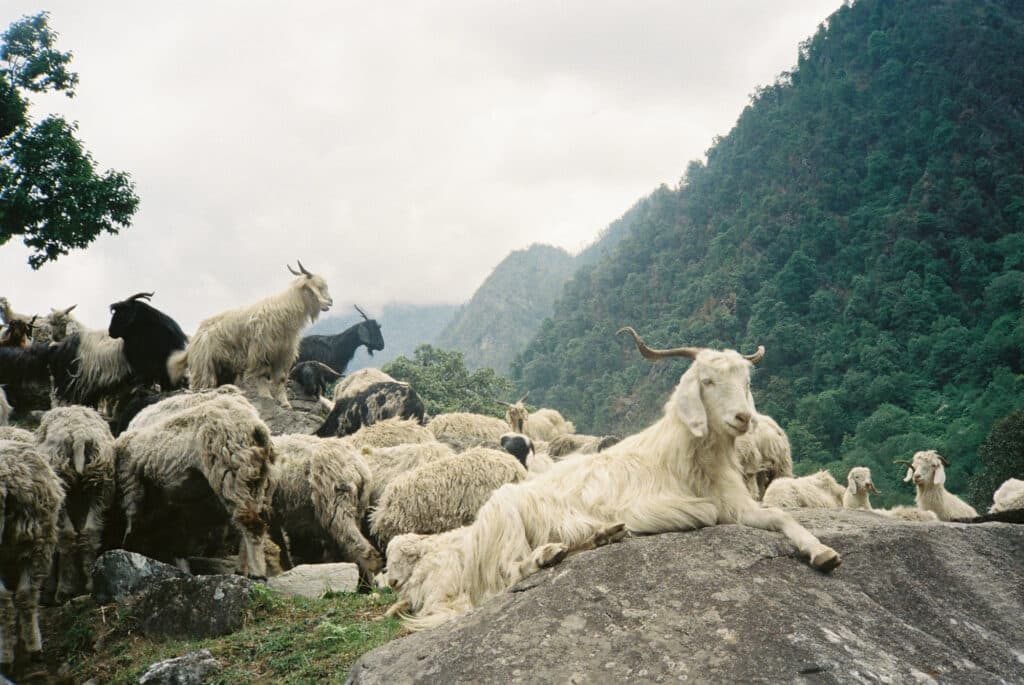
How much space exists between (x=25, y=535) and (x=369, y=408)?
8065 mm

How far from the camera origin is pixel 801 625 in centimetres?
366

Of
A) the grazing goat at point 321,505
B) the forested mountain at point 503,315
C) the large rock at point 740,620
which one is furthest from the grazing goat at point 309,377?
the forested mountain at point 503,315

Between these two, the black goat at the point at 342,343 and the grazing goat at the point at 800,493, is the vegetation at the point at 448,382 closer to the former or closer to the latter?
the black goat at the point at 342,343

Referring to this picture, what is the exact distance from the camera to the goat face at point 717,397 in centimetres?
475

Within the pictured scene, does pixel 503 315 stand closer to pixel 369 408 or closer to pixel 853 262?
pixel 853 262

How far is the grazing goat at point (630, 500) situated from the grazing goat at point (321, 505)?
8.62ft

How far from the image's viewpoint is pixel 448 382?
1232 inches

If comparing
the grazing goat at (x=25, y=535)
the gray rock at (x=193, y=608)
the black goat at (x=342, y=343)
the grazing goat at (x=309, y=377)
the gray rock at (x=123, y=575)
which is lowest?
the gray rock at (x=193, y=608)

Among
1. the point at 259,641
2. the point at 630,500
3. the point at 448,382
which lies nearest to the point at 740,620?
the point at 630,500

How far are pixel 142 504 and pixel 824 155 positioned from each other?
297 feet

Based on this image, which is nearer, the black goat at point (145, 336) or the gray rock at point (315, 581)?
the gray rock at point (315, 581)

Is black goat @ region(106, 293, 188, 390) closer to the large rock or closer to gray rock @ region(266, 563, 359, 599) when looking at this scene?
gray rock @ region(266, 563, 359, 599)

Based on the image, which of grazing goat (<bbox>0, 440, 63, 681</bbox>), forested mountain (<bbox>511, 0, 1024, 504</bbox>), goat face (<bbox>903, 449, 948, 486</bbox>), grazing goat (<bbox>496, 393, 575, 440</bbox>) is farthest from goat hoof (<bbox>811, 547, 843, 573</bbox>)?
forested mountain (<bbox>511, 0, 1024, 504</bbox>)

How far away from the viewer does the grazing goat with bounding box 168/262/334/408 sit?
12414mm
